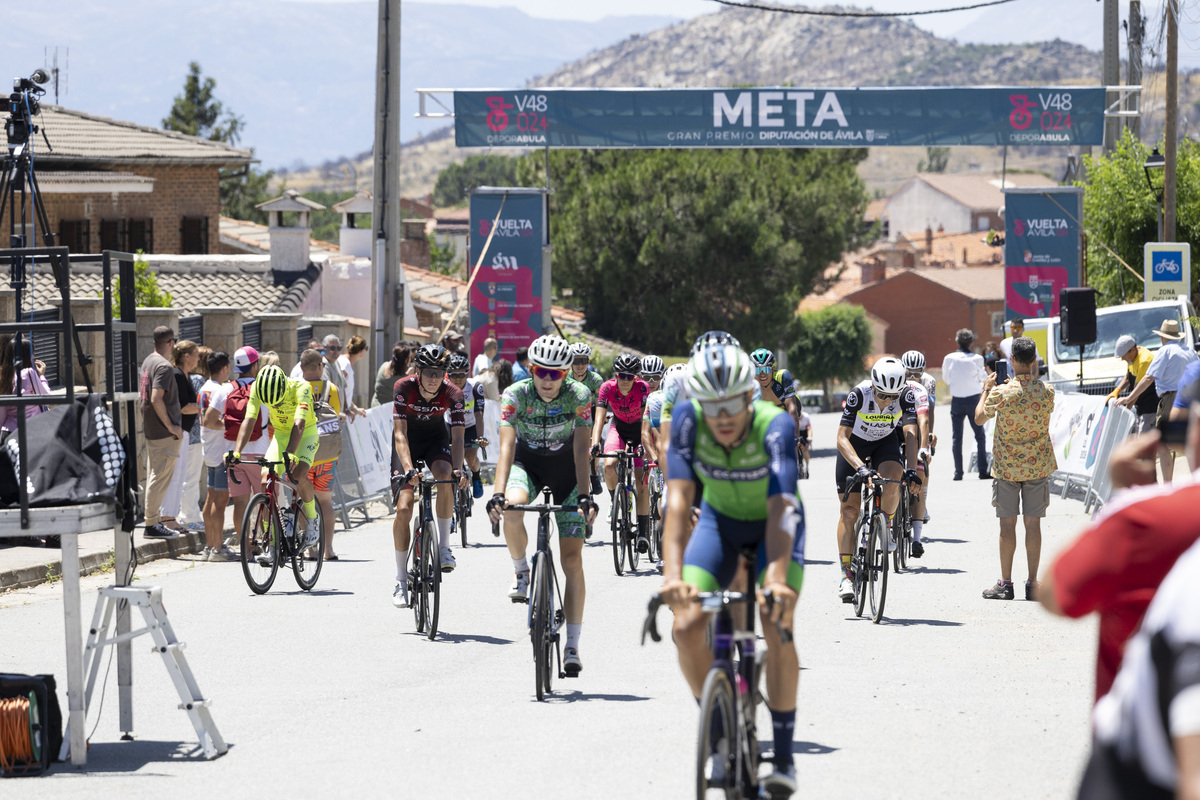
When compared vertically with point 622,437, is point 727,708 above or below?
below

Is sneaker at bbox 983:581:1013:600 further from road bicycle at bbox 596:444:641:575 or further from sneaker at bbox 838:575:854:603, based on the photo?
road bicycle at bbox 596:444:641:575

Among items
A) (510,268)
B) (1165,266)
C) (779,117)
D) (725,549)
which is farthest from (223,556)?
(1165,266)

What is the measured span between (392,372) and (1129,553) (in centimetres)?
1401

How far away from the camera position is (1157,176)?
30.1 meters

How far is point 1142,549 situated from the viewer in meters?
3.06

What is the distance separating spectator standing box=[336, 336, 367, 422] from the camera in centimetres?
1683

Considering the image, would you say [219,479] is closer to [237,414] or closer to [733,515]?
[237,414]

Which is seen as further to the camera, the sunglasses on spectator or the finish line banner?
the finish line banner

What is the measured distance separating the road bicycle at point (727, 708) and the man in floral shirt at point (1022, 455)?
6.00 meters

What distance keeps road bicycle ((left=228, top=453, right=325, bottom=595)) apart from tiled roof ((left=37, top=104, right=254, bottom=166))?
895 inches

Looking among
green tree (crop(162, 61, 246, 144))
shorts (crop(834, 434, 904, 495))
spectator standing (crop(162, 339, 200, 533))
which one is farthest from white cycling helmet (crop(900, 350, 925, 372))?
green tree (crop(162, 61, 246, 144))

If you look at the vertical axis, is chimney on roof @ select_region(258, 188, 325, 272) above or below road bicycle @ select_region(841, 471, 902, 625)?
above

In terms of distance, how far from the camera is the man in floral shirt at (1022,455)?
10.9 m

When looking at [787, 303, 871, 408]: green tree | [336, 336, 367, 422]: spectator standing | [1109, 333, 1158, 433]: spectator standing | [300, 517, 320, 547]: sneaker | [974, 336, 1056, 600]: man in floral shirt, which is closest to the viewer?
[974, 336, 1056, 600]: man in floral shirt
